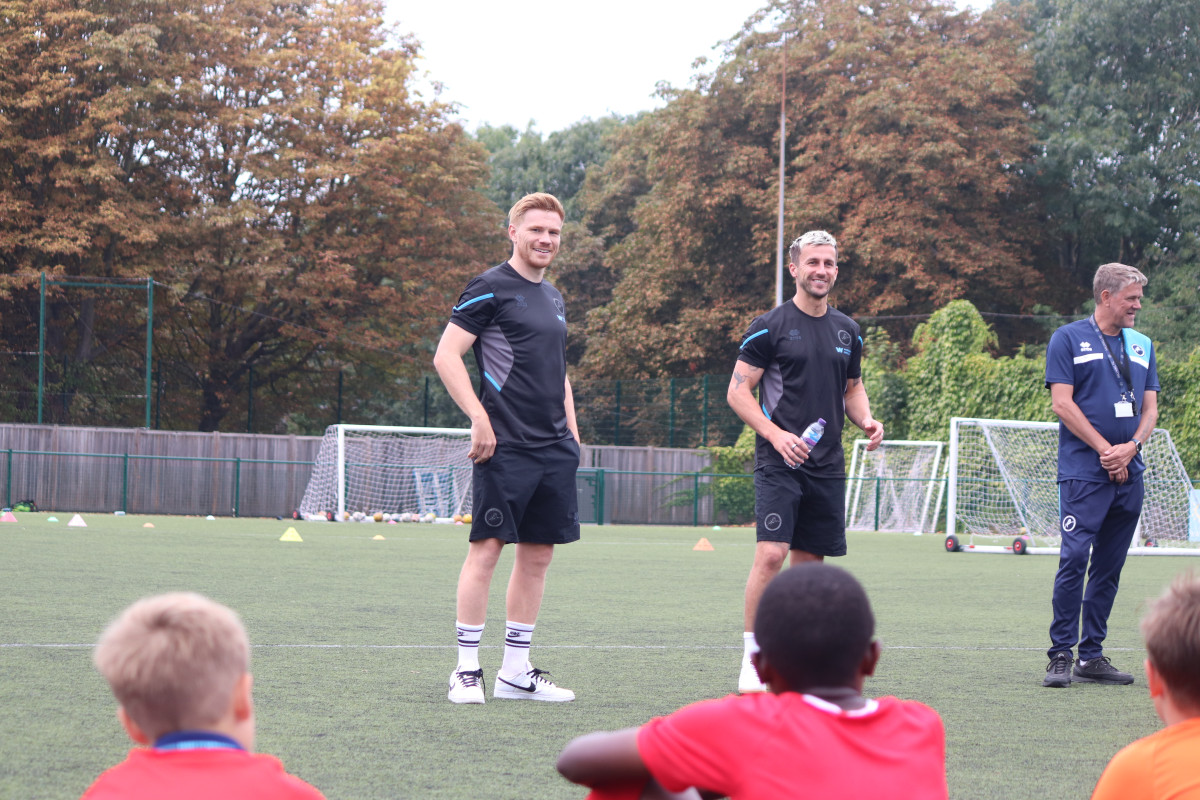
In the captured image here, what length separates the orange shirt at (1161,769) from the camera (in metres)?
1.89

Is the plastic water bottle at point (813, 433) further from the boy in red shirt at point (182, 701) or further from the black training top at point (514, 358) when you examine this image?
the boy in red shirt at point (182, 701)

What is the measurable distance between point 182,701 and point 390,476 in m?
25.9

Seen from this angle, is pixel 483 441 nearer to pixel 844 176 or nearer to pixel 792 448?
pixel 792 448

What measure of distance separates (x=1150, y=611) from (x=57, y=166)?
108 ft

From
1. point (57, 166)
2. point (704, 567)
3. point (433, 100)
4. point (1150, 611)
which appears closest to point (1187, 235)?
point (433, 100)

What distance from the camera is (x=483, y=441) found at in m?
4.79

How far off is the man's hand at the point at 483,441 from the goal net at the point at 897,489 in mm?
21461

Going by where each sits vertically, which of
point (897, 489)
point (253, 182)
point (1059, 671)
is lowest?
point (897, 489)

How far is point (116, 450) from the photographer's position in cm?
2725

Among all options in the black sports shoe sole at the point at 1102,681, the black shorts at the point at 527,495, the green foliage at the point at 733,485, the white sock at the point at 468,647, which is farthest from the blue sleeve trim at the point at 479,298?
the green foliage at the point at 733,485

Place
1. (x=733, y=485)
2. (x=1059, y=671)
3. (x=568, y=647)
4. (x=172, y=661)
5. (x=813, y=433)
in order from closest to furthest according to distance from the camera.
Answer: (x=172, y=661) < (x=813, y=433) < (x=1059, y=671) < (x=568, y=647) < (x=733, y=485)

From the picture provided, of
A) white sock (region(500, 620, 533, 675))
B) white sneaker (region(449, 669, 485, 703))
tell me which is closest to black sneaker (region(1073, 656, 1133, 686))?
white sock (region(500, 620, 533, 675))

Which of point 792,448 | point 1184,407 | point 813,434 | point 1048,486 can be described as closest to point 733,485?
point 1184,407

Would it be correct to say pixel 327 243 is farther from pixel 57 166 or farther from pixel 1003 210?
pixel 1003 210
